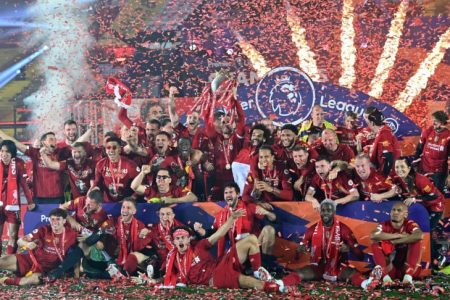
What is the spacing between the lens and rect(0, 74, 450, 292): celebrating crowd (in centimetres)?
580

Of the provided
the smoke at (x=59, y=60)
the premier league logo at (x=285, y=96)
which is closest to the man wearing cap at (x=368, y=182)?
the premier league logo at (x=285, y=96)

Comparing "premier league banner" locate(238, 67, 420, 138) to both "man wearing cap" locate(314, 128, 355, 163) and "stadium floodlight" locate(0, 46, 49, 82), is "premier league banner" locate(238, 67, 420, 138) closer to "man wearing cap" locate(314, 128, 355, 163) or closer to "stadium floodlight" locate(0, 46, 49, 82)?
"man wearing cap" locate(314, 128, 355, 163)

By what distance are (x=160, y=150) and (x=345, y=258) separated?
2040 mm

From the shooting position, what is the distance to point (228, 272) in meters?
5.77

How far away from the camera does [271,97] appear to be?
802 cm

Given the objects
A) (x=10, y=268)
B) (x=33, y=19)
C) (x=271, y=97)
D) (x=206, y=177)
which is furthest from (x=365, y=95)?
(x=33, y=19)

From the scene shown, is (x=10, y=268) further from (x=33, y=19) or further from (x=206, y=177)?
(x=33, y=19)

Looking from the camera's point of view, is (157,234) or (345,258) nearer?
(345,258)

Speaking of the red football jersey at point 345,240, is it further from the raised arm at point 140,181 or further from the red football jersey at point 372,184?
the raised arm at point 140,181

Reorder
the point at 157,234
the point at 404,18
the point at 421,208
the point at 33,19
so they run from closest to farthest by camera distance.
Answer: the point at 421,208
the point at 157,234
the point at 404,18
the point at 33,19

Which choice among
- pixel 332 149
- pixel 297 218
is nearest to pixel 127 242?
pixel 297 218

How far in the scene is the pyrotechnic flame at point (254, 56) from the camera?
8.81 meters

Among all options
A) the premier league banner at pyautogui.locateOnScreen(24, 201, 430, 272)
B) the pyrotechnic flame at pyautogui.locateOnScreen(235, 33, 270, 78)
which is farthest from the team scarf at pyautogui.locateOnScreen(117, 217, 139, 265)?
the pyrotechnic flame at pyautogui.locateOnScreen(235, 33, 270, 78)

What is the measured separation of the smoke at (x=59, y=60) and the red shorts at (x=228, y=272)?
14.3 feet
